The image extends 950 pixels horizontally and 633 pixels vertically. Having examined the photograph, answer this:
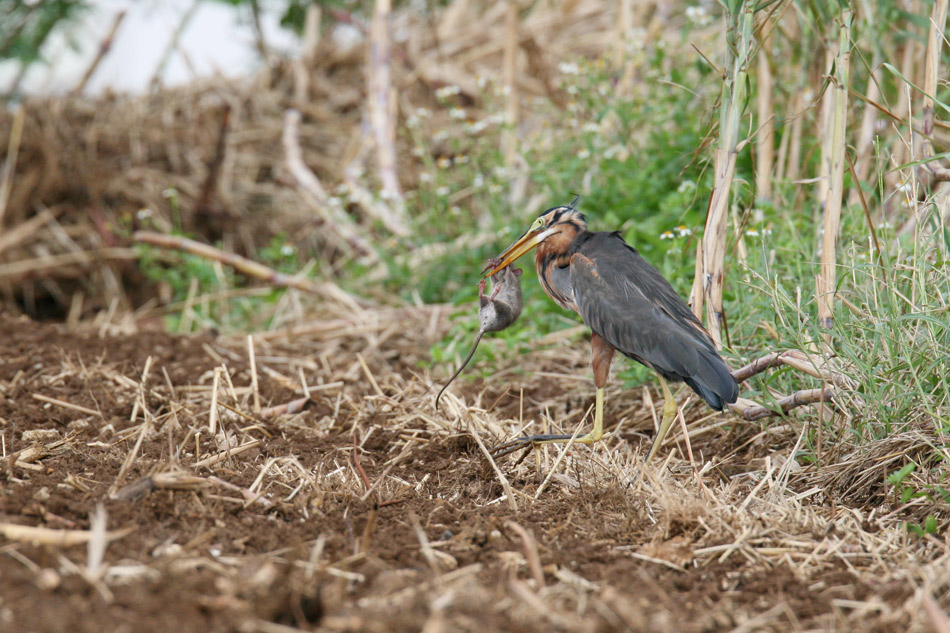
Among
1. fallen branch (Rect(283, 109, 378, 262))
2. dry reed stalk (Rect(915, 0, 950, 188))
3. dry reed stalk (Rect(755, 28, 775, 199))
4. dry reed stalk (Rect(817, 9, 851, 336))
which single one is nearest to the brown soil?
dry reed stalk (Rect(817, 9, 851, 336))

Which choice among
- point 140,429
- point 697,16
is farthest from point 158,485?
point 697,16

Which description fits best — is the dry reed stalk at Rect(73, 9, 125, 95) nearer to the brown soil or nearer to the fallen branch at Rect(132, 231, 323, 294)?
the fallen branch at Rect(132, 231, 323, 294)

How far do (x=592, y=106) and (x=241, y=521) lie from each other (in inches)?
146

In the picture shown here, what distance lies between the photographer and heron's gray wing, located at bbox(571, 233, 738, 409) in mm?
2789

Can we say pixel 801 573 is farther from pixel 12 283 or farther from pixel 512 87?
pixel 12 283

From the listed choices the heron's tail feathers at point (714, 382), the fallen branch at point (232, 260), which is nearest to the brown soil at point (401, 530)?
the heron's tail feathers at point (714, 382)

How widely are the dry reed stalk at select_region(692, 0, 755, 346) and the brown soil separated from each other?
1.92 ft

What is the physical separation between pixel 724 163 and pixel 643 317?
0.63 metres

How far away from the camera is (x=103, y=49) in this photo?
7516 mm

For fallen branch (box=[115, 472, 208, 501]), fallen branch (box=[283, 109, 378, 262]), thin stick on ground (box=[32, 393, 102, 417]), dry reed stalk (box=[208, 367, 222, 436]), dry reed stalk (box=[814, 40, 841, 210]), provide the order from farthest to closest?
1. fallen branch (box=[283, 109, 378, 262])
2. dry reed stalk (box=[814, 40, 841, 210])
3. thin stick on ground (box=[32, 393, 102, 417])
4. dry reed stalk (box=[208, 367, 222, 436])
5. fallen branch (box=[115, 472, 208, 501])

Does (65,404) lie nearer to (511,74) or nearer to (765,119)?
(765,119)

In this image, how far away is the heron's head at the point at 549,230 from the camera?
→ 3320 mm

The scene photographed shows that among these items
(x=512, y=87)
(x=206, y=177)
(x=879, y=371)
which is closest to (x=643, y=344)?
(x=879, y=371)

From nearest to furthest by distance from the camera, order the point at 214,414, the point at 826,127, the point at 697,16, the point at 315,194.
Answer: the point at 214,414 → the point at 826,127 → the point at 697,16 → the point at 315,194
